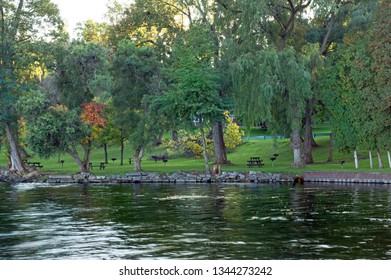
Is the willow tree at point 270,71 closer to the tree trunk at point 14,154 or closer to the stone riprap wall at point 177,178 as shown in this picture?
the stone riprap wall at point 177,178

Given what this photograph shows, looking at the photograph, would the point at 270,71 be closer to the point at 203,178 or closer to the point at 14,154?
the point at 203,178

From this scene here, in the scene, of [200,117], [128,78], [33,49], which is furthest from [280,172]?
[33,49]

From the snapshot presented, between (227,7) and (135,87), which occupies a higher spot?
(227,7)

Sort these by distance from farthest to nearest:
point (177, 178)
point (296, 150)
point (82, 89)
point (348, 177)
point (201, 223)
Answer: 1. point (82, 89)
2. point (296, 150)
3. point (177, 178)
4. point (348, 177)
5. point (201, 223)

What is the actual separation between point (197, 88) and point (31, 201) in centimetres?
2282

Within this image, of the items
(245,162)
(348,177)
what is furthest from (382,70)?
(245,162)

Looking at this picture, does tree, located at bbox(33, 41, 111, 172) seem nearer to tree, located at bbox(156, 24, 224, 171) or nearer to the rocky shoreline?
the rocky shoreline

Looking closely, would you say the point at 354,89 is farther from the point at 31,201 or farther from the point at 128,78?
the point at 31,201

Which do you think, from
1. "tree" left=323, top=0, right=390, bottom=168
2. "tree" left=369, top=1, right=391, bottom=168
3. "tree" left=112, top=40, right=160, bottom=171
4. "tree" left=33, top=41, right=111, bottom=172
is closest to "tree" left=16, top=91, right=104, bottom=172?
"tree" left=33, top=41, right=111, bottom=172

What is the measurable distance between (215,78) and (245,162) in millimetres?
15527

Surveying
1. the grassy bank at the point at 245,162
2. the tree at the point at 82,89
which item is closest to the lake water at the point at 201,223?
the grassy bank at the point at 245,162

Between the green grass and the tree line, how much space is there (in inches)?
89.0

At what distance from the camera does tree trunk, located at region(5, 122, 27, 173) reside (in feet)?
249

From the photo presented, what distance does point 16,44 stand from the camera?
7712 centimetres
